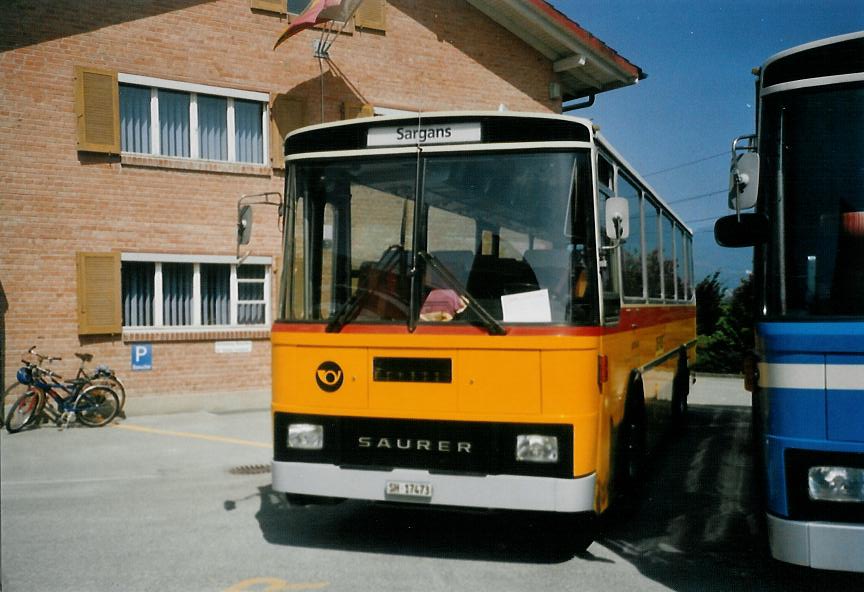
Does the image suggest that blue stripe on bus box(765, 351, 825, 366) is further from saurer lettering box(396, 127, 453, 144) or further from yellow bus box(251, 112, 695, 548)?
saurer lettering box(396, 127, 453, 144)

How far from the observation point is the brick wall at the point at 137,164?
45.3 ft

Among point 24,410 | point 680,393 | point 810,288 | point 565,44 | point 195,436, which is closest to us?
point 810,288

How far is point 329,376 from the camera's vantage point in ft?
19.5

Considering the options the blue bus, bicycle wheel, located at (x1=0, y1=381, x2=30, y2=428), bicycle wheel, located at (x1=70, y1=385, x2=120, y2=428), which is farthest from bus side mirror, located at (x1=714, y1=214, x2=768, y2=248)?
bicycle wheel, located at (x1=0, y1=381, x2=30, y2=428)

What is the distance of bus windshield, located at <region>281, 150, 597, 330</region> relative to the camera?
566cm

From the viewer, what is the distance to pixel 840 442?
14.3 ft

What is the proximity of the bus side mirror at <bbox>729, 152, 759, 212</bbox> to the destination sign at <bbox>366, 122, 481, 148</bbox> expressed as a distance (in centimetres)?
178

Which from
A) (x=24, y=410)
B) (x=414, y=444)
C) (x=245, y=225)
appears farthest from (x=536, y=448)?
(x=24, y=410)

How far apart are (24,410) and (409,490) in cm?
947

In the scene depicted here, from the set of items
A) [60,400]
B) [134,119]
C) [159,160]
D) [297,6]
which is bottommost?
[60,400]

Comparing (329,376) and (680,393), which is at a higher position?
(329,376)

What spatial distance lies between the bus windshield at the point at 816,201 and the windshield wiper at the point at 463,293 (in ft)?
5.49

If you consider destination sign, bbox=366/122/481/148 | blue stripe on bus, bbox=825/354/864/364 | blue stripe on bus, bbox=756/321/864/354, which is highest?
destination sign, bbox=366/122/481/148

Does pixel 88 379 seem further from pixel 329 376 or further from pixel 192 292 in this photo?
pixel 329 376
